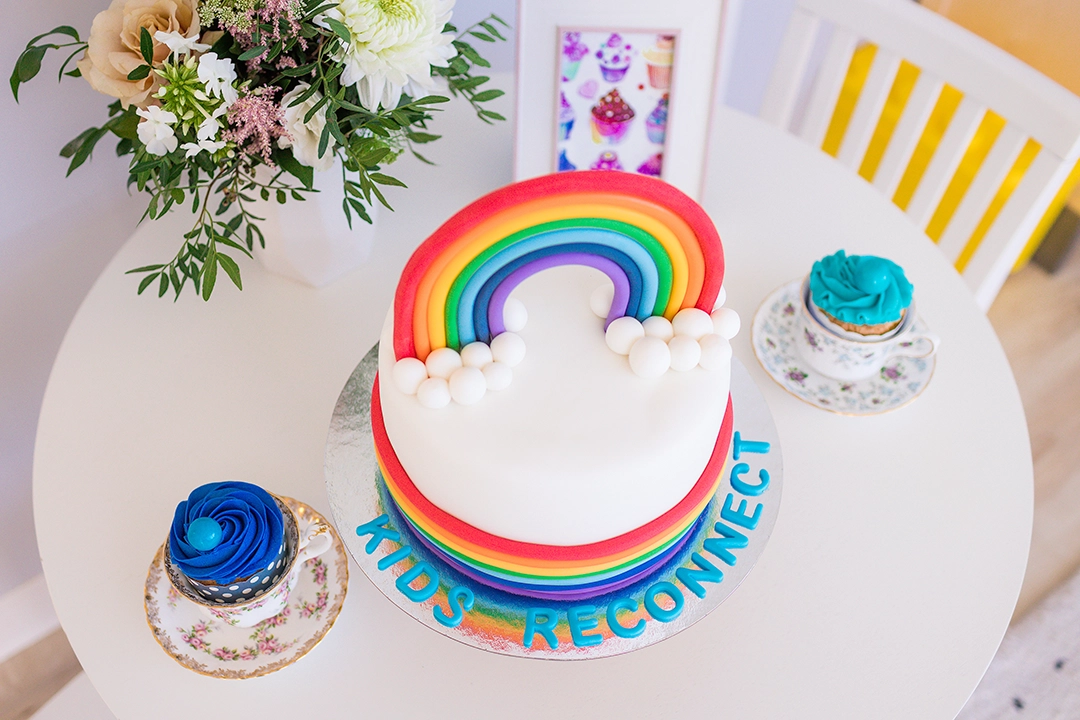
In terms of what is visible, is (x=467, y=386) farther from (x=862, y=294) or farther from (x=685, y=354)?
(x=862, y=294)

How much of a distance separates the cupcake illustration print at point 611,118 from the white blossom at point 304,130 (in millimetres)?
422

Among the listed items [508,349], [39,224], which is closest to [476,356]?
[508,349]

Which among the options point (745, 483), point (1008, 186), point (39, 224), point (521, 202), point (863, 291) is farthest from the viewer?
point (1008, 186)

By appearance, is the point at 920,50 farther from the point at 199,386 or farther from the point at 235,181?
the point at 199,386

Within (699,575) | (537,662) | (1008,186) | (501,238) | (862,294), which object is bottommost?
(1008,186)

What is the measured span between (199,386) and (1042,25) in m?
1.90

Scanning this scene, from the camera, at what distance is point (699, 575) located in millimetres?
871

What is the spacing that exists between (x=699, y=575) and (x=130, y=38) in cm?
76

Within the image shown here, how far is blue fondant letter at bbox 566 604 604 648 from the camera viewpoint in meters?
0.82

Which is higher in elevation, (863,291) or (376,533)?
(863,291)

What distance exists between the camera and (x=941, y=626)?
0.93m

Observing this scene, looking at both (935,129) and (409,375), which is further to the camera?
(935,129)

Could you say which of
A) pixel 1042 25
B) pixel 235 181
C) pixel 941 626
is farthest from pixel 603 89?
pixel 1042 25

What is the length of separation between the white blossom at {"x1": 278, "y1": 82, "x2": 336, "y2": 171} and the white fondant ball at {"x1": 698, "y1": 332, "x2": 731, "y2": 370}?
419 millimetres
